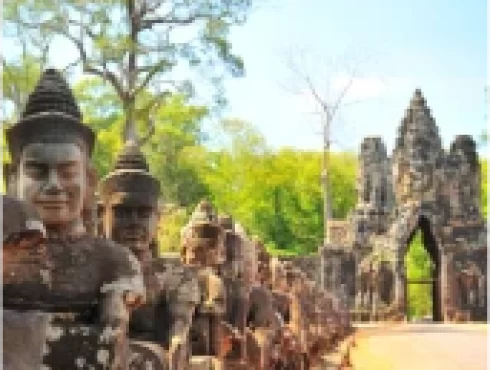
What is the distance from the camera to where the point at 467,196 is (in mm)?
27328

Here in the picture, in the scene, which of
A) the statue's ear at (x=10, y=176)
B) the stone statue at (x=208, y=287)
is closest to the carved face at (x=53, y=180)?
the statue's ear at (x=10, y=176)

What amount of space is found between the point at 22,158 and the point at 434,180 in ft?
81.2

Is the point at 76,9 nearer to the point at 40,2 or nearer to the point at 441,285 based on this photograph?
the point at 40,2

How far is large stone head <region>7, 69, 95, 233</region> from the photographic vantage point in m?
3.34

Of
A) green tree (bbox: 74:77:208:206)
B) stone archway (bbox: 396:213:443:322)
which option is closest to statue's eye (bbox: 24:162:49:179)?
stone archway (bbox: 396:213:443:322)

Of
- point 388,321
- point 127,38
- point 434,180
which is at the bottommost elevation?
point 388,321

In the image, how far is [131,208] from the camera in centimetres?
504

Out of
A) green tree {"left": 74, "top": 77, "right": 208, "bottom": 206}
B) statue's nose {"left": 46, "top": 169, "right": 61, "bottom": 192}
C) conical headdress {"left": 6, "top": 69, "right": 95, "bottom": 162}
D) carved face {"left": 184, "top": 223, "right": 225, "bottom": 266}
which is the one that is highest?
green tree {"left": 74, "top": 77, "right": 208, "bottom": 206}

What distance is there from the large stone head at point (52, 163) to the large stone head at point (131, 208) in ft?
4.78

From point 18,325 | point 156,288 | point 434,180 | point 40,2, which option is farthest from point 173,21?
point 18,325

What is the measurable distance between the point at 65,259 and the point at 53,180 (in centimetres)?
36

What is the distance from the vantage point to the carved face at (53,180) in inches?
131

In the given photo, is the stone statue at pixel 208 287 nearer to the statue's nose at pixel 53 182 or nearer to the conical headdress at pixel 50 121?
the conical headdress at pixel 50 121

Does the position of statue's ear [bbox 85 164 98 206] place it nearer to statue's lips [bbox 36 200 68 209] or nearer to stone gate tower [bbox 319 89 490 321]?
statue's lips [bbox 36 200 68 209]
